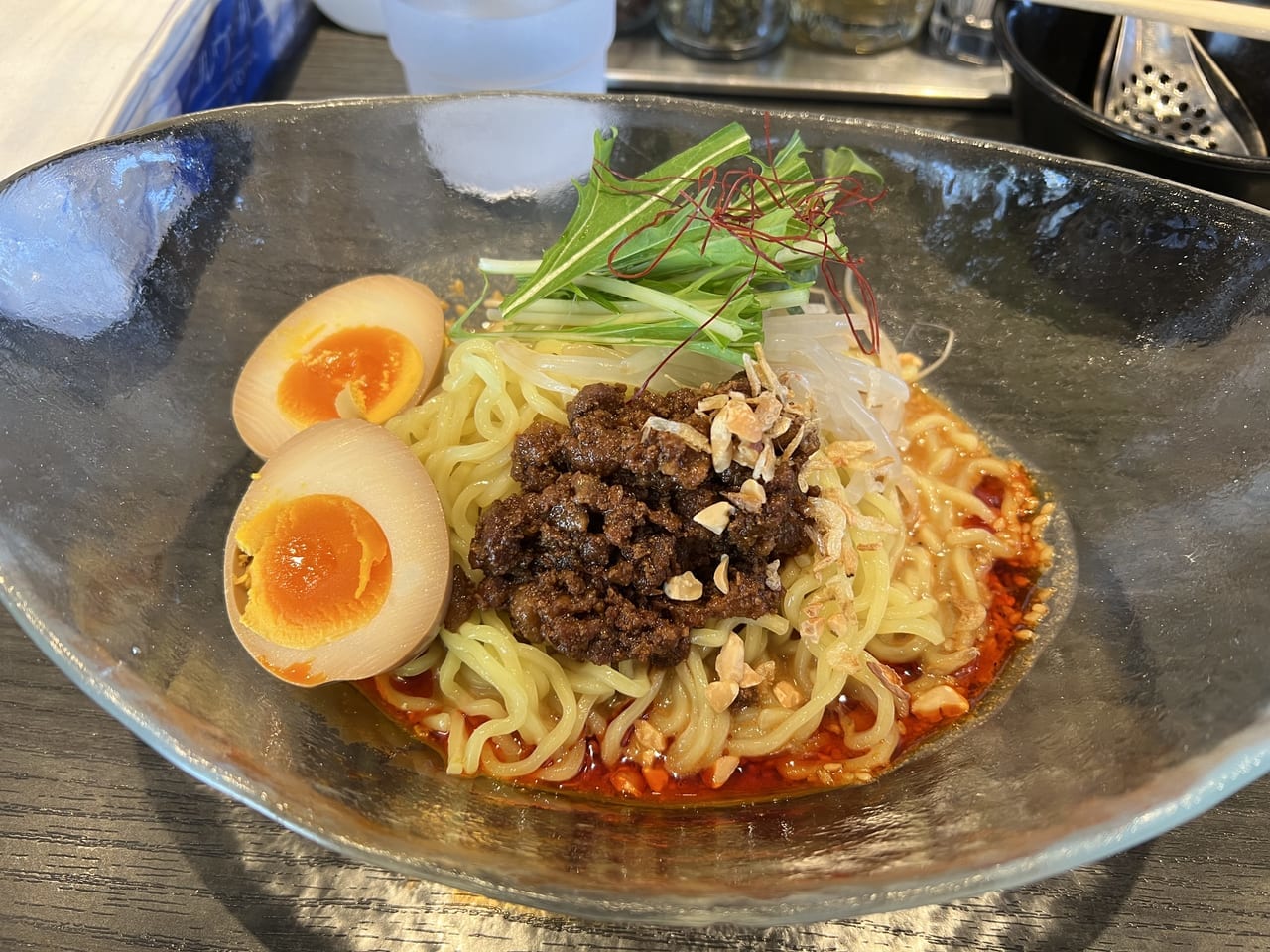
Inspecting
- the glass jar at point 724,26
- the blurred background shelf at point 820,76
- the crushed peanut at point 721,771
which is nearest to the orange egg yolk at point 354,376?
the crushed peanut at point 721,771

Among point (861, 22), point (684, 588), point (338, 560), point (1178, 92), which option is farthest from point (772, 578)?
point (861, 22)

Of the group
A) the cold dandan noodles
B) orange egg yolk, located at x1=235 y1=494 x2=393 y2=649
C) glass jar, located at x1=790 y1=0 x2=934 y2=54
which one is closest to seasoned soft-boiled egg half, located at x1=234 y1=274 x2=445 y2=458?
the cold dandan noodles

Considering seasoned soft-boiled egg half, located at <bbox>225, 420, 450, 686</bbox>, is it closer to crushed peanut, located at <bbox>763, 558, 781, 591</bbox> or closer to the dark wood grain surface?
the dark wood grain surface

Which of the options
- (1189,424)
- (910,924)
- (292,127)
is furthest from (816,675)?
(292,127)

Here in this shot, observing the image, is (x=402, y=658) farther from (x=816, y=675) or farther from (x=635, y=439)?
(x=816, y=675)

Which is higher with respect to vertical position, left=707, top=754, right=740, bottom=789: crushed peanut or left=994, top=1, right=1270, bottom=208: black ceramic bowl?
left=994, top=1, right=1270, bottom=208: black ceramic bowl

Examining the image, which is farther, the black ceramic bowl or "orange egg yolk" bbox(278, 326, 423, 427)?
the black ceramic bowl

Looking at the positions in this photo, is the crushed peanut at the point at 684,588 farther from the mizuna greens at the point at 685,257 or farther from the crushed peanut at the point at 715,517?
the mizuna greens at the point at 685,257
